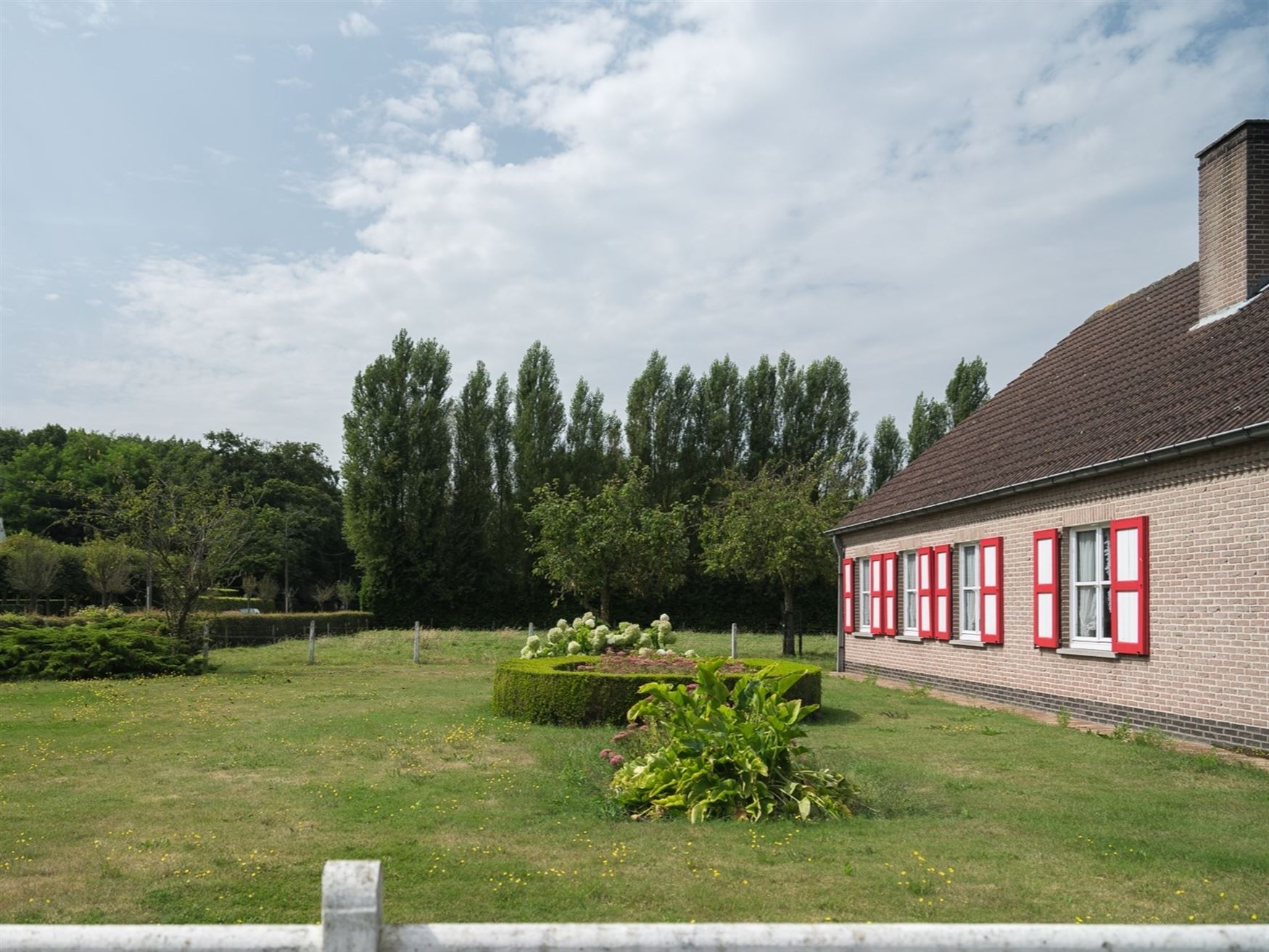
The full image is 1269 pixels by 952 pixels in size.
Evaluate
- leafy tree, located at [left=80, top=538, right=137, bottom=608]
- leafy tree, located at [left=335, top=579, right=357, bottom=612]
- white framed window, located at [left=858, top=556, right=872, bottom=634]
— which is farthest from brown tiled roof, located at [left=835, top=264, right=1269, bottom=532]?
leafy tree, located at [left=335, top=579, right=357, bottom=612]

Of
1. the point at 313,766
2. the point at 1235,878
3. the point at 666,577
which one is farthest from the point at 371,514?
the point at 1235,878

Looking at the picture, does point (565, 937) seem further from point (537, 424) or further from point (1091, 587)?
point (537, 424)

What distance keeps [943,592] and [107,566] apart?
34.6m

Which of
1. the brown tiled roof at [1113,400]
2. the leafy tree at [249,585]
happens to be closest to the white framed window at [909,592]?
the brown tiled roof at [1113,400]

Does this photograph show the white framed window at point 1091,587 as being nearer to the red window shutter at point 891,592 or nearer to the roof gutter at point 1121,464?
the roof gutter at point 1121,464

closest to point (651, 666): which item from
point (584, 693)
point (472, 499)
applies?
point (584, 693)

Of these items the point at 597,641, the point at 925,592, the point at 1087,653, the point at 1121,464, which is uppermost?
the point at 1121,464

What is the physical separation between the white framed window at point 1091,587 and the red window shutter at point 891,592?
672cm

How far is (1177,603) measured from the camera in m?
12.1

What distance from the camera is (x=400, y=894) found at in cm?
577

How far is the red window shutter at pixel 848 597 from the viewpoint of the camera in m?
23.8

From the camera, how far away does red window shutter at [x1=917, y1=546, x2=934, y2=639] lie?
19047 millimetres

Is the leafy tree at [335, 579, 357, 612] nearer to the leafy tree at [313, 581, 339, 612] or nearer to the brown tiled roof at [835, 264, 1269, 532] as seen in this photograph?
the leafy tree at [313, 581, 339, 612]

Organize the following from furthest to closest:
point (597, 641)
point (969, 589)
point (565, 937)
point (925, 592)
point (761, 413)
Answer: point (761, 413), point (597, 641), point (925, 592), point (969, 589), point (565, 937)
